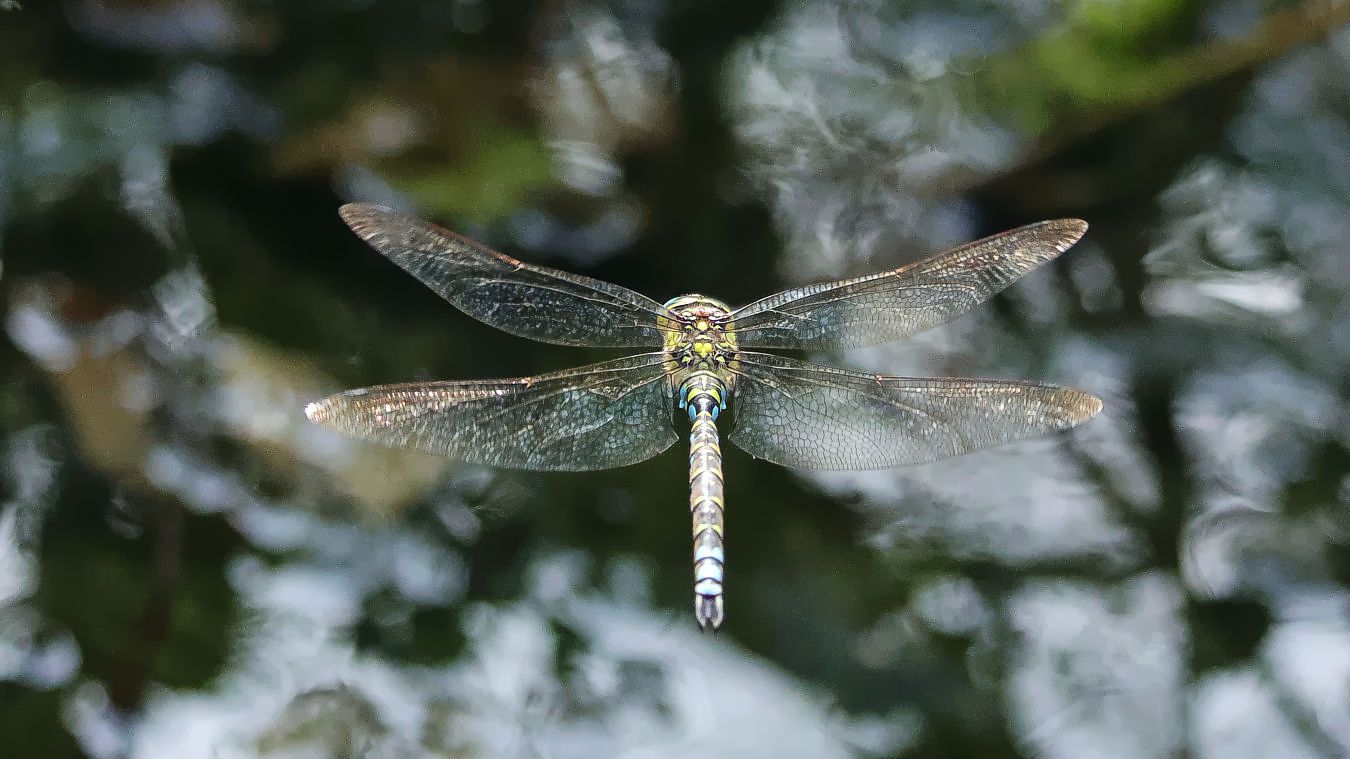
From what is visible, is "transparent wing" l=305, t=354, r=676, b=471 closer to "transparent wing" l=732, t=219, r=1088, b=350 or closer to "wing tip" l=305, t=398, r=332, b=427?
"wing tip" l=305, t=398, r=332, b=427

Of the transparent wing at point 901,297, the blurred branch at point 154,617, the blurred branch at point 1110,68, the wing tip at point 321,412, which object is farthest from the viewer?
the blurred branch at point 1110,68

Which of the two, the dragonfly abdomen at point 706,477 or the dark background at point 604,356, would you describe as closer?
the dragonfly abdomen at point 706,477

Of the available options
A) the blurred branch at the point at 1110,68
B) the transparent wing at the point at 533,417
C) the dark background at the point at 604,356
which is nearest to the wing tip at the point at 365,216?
the transparent wing at the point at 533,417

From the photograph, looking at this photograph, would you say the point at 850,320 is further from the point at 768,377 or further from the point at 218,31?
the point at 218,31

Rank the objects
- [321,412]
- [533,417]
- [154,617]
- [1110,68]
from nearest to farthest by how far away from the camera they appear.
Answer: [321,412]
[533,417]
[154,617]
[1110,68]

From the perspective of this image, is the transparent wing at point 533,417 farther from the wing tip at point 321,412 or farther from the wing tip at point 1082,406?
the wing tip at point 1082,406

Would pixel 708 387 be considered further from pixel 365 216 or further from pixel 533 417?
pixel 365 216

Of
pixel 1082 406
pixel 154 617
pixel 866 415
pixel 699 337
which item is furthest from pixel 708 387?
pixel 154 617

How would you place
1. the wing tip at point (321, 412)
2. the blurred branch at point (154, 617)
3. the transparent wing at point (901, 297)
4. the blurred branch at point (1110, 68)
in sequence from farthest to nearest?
1. the blurred branch at point (1110, 68)
2. the blurred branch at point (154, 617)
3. the transparent wing at point (901, 297)
4. the wing tip at point (321, 412)
